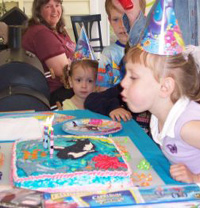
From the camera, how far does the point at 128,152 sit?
1251mm

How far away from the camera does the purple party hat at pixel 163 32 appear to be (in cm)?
120

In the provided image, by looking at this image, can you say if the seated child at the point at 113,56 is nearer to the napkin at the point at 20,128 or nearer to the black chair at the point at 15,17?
the napkin at the point at 20,128

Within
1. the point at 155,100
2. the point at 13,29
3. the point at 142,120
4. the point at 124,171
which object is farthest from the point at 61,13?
the point at 124,171

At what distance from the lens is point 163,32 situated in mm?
1204

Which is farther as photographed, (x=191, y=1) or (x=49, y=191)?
(x=191, y=1)

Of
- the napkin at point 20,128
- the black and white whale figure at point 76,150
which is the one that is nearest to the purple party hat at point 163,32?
the black and white whale figure at point 76,150

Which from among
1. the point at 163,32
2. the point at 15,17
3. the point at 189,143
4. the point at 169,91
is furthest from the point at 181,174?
the point at 15,17

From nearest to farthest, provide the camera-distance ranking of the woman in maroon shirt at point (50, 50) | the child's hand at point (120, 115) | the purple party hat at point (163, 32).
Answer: the purple party hat at point (163, 32) → the child's hand at point (120, 115) → the woman in maroon shirt at point (50, 50)

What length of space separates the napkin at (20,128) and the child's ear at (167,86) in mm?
460

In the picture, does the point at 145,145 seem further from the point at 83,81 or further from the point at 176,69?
the point at 83,81

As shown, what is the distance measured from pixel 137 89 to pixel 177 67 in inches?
5.2

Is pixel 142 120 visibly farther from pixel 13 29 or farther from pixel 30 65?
pixel 13 29

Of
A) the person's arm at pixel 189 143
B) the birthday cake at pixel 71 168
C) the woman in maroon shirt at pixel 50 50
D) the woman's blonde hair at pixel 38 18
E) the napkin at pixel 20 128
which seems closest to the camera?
the birthday cake at pixel 71 168

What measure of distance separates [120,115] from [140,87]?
0.52 metres
